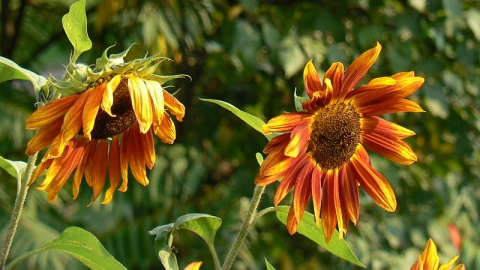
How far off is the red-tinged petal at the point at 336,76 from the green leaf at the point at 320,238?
0.31 feet

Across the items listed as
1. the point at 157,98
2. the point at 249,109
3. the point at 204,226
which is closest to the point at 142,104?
the point at 157,98

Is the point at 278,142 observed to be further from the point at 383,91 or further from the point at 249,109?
the point at 249,109

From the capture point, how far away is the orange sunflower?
719 millimetres

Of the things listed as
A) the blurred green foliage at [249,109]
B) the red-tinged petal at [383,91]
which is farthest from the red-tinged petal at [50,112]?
the blurred green foliage at [249,109]

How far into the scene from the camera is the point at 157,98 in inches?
27.9

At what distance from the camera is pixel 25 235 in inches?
86.4

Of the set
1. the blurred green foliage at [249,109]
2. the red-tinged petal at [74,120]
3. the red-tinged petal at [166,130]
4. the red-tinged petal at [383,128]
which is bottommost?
the blurred green foliage at [249,109]

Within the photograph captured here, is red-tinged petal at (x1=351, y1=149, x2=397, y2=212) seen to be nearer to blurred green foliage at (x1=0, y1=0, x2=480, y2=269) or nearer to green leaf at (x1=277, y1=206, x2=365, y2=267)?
green leaf at (x1=277, y1=206, x2=365, y2=267)

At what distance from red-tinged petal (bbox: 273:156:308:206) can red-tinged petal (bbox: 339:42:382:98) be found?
0.21 ft

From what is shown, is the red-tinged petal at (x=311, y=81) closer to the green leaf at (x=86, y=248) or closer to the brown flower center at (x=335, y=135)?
the brown flower center at (x=335, y=135)

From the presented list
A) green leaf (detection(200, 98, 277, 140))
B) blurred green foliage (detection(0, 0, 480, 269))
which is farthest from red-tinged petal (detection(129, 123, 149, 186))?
blurred green foliage (detection(0, 0, 480, 269))

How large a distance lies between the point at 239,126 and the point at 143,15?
46 cm

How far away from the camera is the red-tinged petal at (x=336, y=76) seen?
29.5 inches

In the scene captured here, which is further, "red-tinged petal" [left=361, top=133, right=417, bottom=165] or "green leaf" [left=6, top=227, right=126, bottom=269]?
"red-tinged petal" [left=361, top=133, right=417, bottom=165]
